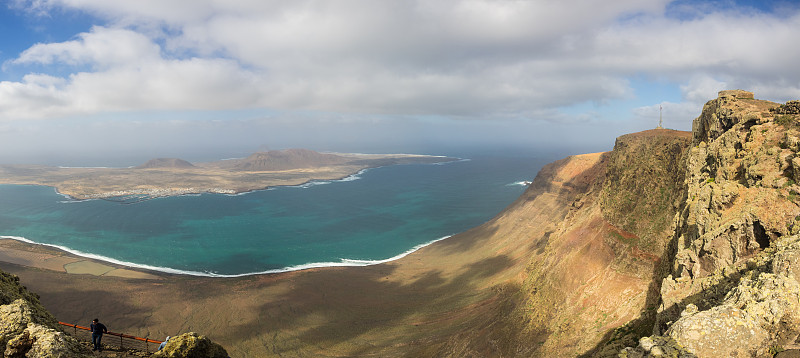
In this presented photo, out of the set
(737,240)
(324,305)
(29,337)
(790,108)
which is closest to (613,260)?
(790,108)

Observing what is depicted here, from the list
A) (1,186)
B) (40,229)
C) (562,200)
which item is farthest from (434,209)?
(1,186)

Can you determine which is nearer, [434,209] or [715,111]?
[715,111]

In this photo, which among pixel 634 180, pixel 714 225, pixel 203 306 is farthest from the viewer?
pixel 203 306

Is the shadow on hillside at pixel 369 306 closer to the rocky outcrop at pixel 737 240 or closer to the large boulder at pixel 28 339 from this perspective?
the rocky outcrop at pixel 737 240

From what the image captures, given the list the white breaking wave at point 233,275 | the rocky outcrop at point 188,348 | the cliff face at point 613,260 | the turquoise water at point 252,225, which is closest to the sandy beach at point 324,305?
the cliff face at point 613,260

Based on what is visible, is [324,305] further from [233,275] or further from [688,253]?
[688,253]

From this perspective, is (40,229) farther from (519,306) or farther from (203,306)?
(519,306)
